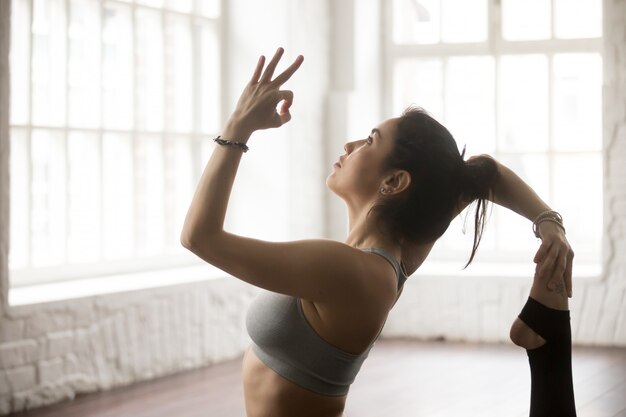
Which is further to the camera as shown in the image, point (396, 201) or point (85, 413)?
point (85, 413)

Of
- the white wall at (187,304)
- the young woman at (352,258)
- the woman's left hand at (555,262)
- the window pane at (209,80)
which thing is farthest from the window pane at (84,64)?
the woman's left hand at (555,262)

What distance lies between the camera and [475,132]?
641 centimetres

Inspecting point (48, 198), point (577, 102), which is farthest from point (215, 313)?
point (577, 102)

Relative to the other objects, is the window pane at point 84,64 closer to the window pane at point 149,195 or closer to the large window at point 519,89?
the window pane at point 149,195

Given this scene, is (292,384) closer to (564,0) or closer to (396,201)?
(396,201)

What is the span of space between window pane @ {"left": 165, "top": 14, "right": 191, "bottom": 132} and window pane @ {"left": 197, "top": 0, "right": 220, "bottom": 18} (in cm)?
18

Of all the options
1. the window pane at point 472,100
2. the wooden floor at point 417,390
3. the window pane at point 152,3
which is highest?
the window pane at point 152,3

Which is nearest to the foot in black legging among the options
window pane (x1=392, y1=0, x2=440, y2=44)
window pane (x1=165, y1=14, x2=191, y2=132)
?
window pane (x1=165, y1=14, x2=191, y2=132)

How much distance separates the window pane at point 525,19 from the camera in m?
6.20

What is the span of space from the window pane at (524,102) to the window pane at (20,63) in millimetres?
3411

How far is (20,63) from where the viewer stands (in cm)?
435

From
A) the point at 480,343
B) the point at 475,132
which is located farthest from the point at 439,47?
the point at 480,343

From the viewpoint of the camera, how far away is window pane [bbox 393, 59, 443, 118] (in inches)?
254

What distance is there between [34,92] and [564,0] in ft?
12.3
